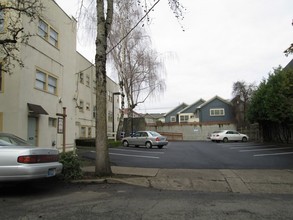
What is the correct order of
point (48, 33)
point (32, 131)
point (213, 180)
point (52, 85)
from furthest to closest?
point (52, 85) → point (48, 33) → point (32, 131) → point (213, 180)

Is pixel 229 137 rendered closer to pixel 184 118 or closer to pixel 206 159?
pixel 206 159

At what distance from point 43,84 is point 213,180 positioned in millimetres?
11393

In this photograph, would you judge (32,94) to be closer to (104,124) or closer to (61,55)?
(61,55)

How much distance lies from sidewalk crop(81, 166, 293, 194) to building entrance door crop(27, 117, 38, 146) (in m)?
6.69

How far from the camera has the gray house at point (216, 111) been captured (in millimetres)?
52344

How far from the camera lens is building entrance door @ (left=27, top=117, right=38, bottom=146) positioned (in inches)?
634

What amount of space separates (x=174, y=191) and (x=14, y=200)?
3.90 m

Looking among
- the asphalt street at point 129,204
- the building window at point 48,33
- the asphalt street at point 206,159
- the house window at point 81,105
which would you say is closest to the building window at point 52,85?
the building window at point 48,33

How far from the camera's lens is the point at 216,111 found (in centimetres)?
5316

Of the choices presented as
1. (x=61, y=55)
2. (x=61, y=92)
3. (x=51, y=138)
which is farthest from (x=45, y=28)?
(x=51, y=138)

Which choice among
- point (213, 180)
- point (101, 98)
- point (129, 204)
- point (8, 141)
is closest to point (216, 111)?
point (213, 180)

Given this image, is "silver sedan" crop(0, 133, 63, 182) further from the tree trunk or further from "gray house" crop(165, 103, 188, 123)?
"gray house" crop(165, 103, 188, 123)

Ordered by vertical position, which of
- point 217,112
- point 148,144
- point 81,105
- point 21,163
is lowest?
point 21,163

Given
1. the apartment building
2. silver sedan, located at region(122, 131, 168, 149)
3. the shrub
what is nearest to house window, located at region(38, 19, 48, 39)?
the apartment building
